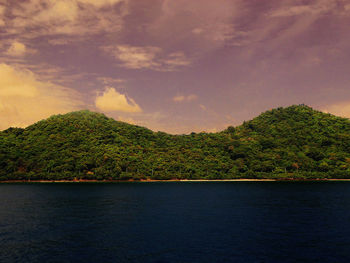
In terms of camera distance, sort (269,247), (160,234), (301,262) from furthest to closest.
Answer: (160,234)
(269,247)
(301,262)

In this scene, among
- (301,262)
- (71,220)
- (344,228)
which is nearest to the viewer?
(301,262)

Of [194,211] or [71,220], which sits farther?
[194,211]

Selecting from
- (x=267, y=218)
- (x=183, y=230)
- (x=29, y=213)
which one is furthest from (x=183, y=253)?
(x=29, y=213)

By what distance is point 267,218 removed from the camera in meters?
66.2

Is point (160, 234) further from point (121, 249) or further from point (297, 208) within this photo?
point (297, 208)

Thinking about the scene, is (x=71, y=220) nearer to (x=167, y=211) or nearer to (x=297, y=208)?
(x=167, y=211)

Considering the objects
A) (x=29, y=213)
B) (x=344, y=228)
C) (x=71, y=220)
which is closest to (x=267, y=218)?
(x=344, y=228)

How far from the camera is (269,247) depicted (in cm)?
4291

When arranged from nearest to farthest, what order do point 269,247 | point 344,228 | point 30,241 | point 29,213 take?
point 269,247, point 30,241, point 344,228, point 29,213

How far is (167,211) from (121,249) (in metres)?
37.0

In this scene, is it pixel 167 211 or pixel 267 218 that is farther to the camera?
pixel 167 211

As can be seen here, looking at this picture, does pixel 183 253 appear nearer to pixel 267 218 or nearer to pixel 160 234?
pixel 160 234

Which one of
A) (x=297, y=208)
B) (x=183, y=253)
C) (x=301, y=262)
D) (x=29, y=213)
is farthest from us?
(x=297, y=208)

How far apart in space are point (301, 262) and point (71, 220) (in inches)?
2025
